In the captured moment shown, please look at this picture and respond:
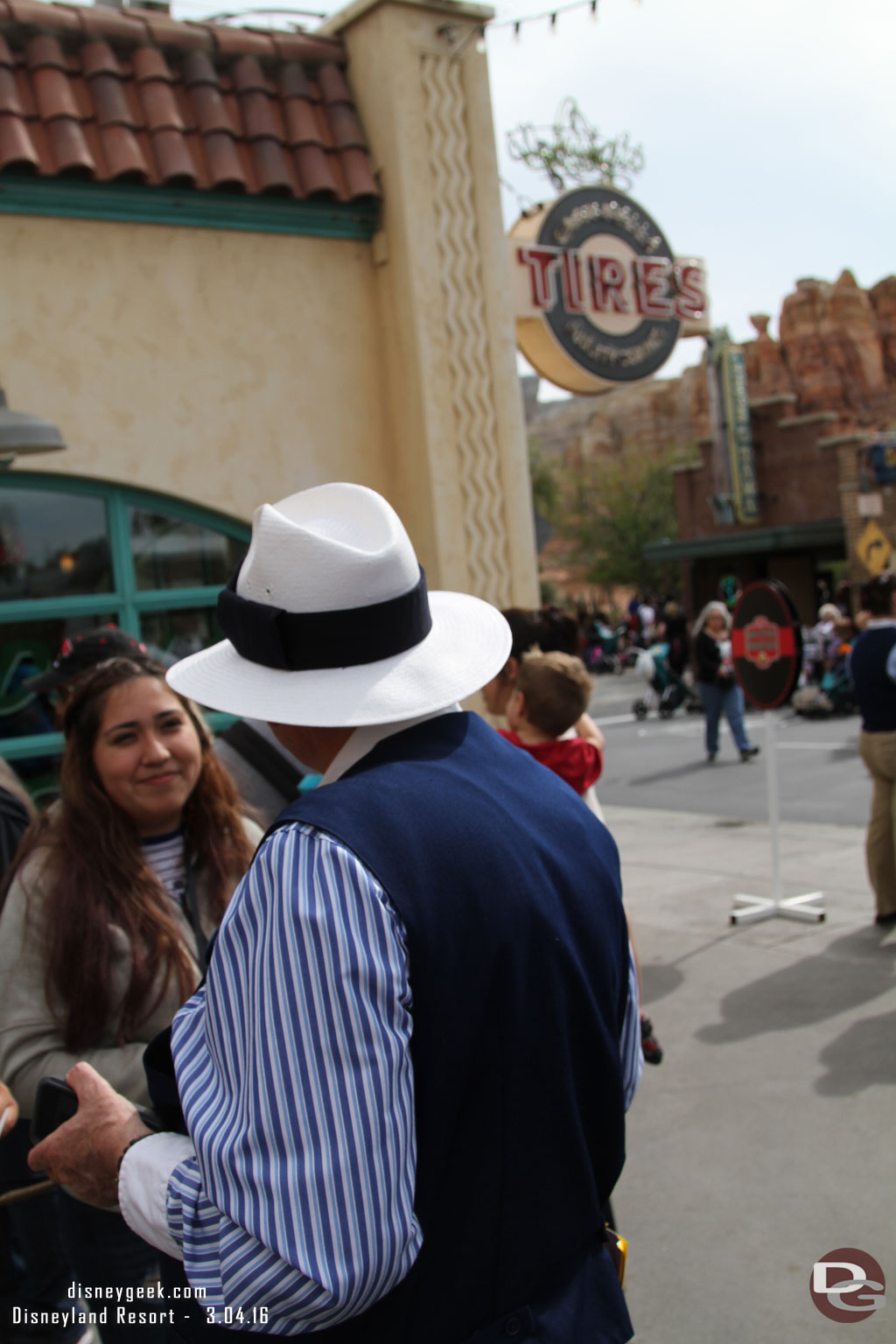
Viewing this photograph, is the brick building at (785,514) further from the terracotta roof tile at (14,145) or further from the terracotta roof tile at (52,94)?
the terracotta roof tile at (14,145)

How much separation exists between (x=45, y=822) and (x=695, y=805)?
946 cm

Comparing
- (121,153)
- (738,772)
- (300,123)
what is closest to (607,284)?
(300,123)

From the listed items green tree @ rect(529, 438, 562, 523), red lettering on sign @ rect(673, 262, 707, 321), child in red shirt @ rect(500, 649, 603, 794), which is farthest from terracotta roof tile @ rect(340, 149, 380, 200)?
green tree @ rect(529, 438, 562, 523)

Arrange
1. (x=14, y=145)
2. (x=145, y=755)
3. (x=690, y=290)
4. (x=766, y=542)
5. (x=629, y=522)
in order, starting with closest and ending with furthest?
(x=145, y=755) → (x=14, y=145) → (x=690, y=290) → (x=766, y=542) → (x=629, y=522)

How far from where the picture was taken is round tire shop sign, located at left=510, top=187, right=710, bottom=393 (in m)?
6.18

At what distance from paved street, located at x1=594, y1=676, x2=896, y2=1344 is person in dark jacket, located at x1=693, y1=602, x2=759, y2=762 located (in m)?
4.57

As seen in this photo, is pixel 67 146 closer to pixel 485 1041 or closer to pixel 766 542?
pixel 485 1041

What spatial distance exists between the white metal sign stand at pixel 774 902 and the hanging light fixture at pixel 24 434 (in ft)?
13.9

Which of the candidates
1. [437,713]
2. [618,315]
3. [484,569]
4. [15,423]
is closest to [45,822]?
[437,713]

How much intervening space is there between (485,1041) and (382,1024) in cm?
18

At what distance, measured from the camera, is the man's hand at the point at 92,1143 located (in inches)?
59.9

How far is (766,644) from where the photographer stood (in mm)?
6605

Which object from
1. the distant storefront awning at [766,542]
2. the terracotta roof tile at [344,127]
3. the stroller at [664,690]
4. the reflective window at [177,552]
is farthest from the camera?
the distant storefront awning at [766,542]

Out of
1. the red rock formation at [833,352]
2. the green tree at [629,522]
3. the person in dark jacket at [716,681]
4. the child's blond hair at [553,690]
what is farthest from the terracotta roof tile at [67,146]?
the red rock formation at [833,352]
